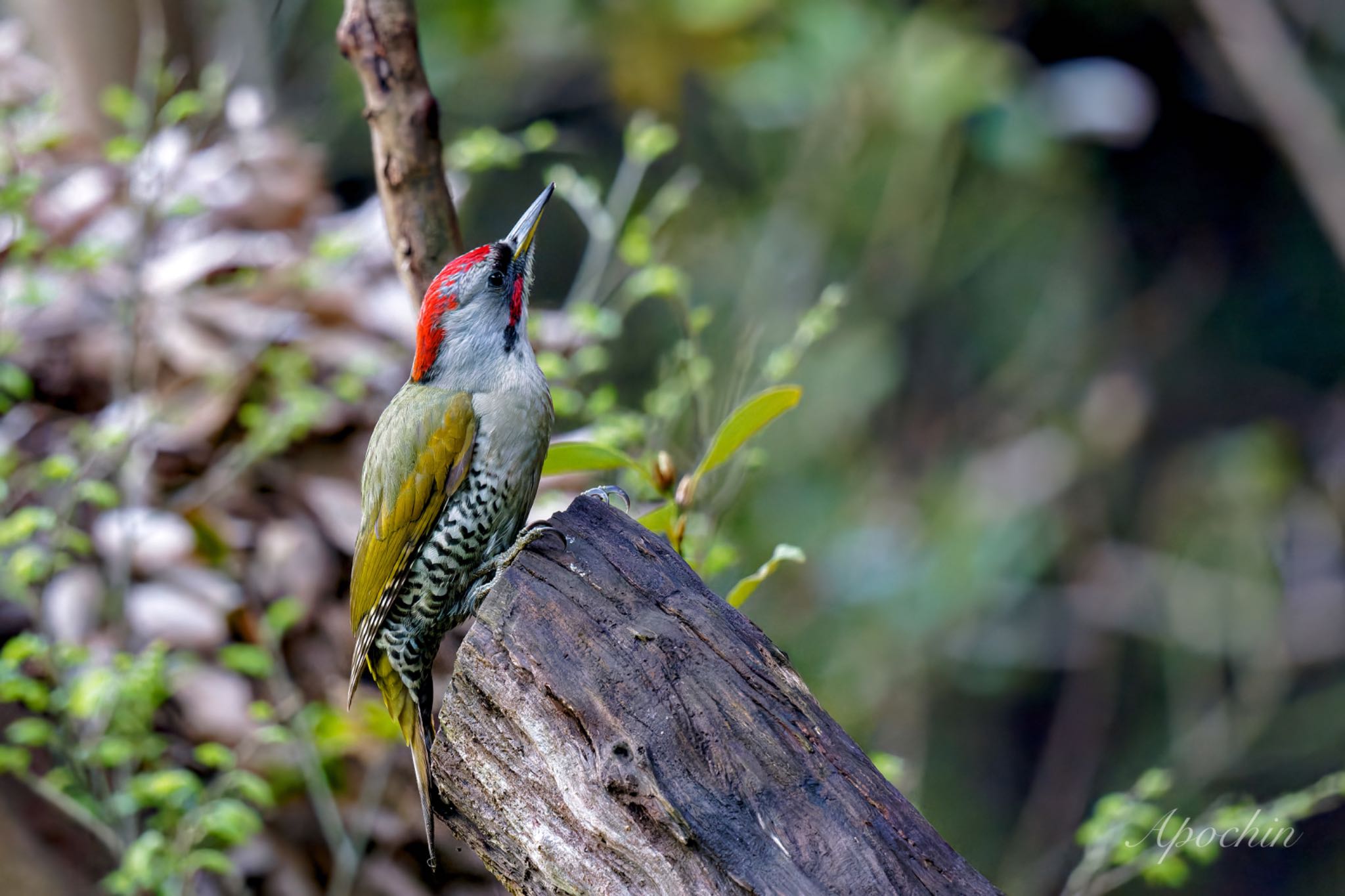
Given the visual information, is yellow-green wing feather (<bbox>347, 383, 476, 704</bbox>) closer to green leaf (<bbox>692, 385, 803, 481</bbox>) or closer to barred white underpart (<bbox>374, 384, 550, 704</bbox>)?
barred white underpart (<bbox>374, 384, 550, 704</bbox>)

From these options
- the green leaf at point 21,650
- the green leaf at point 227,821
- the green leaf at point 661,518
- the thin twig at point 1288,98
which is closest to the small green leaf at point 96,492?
the green leaf at point 21,650

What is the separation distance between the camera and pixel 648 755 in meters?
1.37

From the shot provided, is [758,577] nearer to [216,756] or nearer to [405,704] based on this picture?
[405,704]

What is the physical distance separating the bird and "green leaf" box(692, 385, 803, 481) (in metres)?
0.39

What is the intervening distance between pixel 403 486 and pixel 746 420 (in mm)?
658

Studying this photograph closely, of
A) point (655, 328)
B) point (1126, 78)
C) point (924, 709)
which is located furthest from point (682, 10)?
point (924, 709)

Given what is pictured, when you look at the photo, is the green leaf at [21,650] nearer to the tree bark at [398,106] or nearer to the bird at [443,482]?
the bird at [443,482]

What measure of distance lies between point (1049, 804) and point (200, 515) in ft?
12.1

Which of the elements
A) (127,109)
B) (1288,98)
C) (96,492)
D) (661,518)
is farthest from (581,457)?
(1288,98)

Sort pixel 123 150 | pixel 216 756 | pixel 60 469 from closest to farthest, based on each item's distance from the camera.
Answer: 1. pixel 216 756
2. pixel 60 469
3. pixel 123 150

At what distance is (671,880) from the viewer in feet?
4.37

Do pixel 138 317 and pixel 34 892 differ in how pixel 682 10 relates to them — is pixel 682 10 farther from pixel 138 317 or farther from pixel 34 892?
pixel 34 892

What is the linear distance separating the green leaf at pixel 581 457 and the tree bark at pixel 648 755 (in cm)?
22

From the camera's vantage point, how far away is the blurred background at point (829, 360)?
2.91 metres
